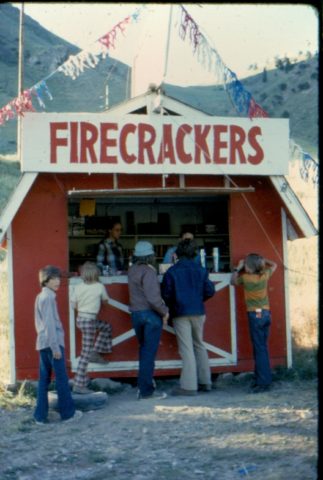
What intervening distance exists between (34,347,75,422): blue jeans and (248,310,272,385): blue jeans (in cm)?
268

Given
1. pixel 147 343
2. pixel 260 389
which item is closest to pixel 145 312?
pixel 147 343

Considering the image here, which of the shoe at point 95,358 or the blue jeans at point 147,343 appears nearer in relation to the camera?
the blue jeans at point 147,343

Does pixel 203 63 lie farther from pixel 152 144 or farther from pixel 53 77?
pixel 53 77

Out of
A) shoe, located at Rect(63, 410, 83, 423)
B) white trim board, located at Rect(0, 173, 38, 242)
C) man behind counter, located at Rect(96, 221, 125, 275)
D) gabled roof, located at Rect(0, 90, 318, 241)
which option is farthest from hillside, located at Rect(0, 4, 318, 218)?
shoe, located at Rect(63, 410, 83, 423)

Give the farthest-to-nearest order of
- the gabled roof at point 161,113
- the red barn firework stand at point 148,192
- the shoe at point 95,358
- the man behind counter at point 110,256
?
the man behind counter at point 110,256 < the shoe at point 95,358 < the red barn firework stand at point 148,192 < the gabled roof at point 161,113

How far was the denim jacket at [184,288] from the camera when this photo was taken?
10.1 meters

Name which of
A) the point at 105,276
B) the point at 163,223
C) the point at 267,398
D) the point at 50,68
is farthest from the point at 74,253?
the point at 50,68

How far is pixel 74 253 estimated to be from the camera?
14.3 meters

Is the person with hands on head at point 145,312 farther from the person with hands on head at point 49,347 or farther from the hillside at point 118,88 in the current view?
the hillside at point 118,88

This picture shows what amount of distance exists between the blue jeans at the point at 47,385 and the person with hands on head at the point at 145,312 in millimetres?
1312

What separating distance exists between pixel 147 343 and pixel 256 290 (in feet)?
5.32

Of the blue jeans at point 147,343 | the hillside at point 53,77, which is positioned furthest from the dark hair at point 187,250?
the hillside at point 53,77

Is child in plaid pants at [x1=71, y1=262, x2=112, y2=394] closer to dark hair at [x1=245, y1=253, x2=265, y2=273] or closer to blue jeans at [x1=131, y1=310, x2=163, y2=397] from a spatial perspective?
blue jeans at [x1=131, y1=310, x2=163, y2=397]

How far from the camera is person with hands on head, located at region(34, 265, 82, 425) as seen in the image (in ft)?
28.5
